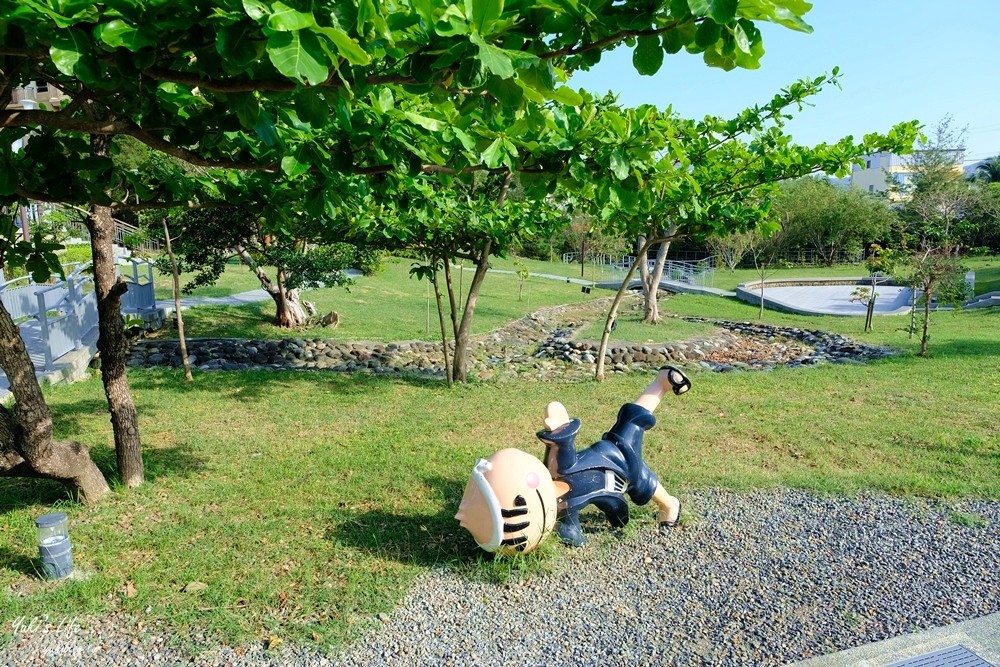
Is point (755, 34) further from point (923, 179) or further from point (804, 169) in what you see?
point (923, 179)

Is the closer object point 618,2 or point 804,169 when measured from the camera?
point 618,2

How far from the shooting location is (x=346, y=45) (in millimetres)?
1907

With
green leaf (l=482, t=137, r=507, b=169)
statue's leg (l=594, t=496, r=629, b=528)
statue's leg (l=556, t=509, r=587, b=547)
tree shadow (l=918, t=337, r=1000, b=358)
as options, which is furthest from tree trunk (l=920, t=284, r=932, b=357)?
green leaf (l=482, t=137, r=507, b=169)

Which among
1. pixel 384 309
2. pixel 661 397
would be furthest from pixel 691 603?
pixel 384 309

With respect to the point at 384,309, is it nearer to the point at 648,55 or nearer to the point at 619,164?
the point at 619,164

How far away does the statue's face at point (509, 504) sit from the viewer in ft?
13.5

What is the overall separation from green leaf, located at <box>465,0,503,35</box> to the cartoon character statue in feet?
9.20

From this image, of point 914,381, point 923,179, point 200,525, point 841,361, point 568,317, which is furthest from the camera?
point 923,179

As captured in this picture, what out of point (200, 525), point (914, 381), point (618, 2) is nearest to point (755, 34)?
point (618, 2)

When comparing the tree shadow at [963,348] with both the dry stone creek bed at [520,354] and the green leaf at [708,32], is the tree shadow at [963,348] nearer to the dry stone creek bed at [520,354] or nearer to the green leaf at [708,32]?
the dry stone creek bed at [520,354]

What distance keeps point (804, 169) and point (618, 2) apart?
7.38 meters

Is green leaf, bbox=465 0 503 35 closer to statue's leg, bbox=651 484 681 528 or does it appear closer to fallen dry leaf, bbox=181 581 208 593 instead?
fallen dry leaf, bbox=181 581 208 593

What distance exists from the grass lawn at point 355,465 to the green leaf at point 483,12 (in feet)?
10.1

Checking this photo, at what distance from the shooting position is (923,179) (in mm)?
37094
